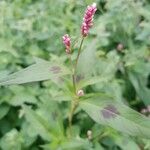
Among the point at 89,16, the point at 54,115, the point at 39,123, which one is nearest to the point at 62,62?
the point at 54,115

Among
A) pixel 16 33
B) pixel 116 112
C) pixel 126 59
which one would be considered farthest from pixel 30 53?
pixel 116 112

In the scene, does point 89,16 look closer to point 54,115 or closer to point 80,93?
point 80,93

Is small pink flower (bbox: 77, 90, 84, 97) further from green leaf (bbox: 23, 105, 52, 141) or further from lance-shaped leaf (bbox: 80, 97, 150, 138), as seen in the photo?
green leaf (bbox: 23, 105, 52, 141)

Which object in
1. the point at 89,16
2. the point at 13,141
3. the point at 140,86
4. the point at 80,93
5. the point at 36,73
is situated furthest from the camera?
the point at 140,86

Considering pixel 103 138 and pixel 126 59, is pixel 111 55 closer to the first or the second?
pixel 126 59

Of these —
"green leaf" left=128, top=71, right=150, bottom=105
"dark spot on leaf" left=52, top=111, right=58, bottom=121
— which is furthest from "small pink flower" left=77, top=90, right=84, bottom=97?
"green leaf" left=128, top=71, right=150, bottom=105

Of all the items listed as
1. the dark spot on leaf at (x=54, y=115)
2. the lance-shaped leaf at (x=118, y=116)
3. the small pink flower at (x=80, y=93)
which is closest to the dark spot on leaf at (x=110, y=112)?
the lance-shaped leaf at (x=118, y=116)
